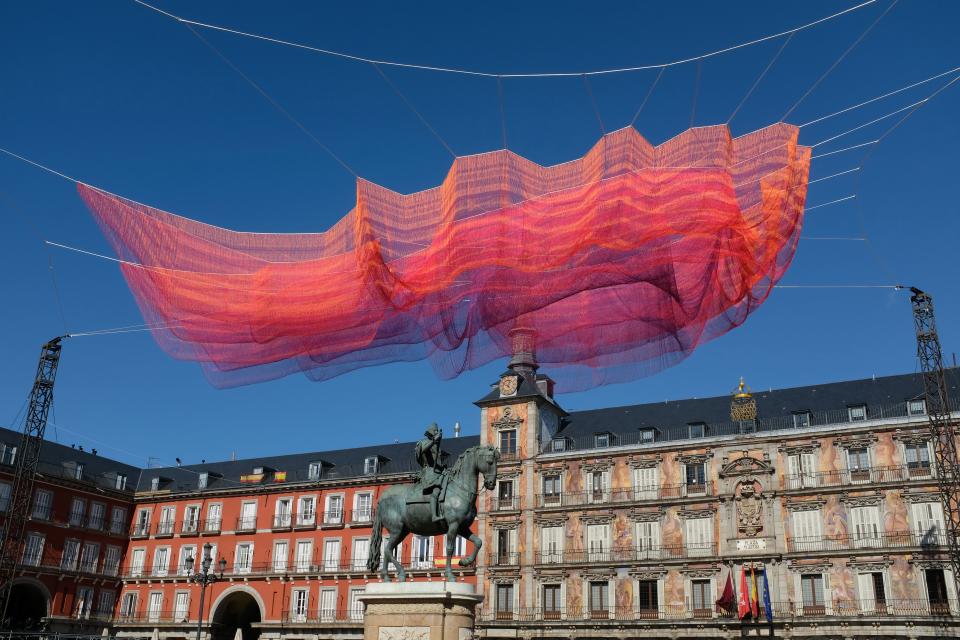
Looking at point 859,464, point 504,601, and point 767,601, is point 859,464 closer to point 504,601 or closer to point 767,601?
point 767,601

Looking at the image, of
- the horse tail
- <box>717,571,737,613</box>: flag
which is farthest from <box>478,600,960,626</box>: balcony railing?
the horse tail

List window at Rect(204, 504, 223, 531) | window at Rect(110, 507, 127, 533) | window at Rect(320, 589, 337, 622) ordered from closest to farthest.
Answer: window at Rect(320, 589, 337, 622), window at Rect(204, 504, 223, 531), window at Rect(110, 507, 127, 533)

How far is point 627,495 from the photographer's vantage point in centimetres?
5172

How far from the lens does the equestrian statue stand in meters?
17.0

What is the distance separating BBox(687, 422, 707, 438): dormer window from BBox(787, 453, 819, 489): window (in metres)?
5.19

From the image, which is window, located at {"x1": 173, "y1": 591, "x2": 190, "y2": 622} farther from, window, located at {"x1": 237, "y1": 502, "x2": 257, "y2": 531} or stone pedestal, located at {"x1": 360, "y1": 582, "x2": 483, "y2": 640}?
stone pedestal, located at {"x1": 360, "y1": 582, "x2": 483, "y2": 640}

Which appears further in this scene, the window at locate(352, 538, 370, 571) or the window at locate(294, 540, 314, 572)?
the window at locate(294, 540, 314, 572)

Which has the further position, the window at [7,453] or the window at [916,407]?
the window at [7,453]

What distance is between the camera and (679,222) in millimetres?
10922

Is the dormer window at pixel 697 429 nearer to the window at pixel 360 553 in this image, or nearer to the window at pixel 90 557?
the window at pixel 360 553

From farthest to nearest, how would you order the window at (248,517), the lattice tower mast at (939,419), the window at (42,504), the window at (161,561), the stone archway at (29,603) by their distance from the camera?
the window at (161,561)
the window at (248,517)
the window at (42,504)
the stone archway at (29,603)
the lattice tower mast at (939,419)

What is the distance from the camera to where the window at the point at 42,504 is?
56.9 m

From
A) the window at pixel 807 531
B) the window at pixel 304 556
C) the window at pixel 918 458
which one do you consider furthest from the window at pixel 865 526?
the window at pixel 304 556

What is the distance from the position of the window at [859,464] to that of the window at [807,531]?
2.72 metres
